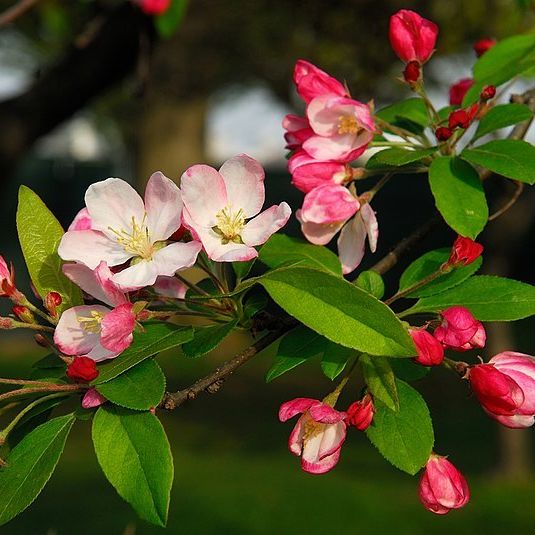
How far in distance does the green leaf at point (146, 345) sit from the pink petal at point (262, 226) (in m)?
0.11

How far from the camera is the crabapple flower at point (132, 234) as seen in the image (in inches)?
32.8

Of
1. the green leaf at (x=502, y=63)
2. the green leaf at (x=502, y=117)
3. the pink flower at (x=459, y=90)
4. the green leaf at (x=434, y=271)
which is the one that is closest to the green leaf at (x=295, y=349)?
the green leaf at (x=434, y=271)

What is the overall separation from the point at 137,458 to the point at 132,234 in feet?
0.67

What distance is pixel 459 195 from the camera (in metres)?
0.94

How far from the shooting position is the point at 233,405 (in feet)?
27.8

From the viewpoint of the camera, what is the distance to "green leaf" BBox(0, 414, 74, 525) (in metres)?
0.79

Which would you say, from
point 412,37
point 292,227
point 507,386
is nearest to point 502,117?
point 412,37

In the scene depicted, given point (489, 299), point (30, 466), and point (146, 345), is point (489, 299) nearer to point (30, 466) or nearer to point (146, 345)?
point (146, 345)

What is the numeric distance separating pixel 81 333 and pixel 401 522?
4.19 metres

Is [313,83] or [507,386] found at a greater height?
[313,83]

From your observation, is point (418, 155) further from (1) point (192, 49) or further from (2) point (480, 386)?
(1) point (192, 49)

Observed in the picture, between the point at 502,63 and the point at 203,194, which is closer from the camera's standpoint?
the point at 203,194

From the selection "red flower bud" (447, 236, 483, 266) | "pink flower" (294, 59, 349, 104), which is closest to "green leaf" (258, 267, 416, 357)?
"red flower bud" (447, 236, 483, 266)

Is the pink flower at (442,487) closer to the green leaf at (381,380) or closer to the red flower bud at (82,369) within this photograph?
the green leaf at (381,380)
